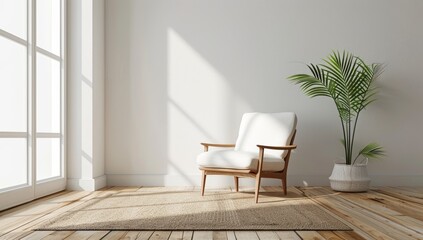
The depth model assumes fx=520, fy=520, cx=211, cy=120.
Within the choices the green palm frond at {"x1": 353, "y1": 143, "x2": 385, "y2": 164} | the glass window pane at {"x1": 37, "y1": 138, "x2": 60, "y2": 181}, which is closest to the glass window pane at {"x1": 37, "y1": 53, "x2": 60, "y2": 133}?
the glass window pane at {"x1": 37, "y1": 138, "x2": 60, "y2": 181}

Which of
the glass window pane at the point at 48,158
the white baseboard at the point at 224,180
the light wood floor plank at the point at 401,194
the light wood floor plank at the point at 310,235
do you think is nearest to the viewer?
the light wood floor plank at the point at 310,235

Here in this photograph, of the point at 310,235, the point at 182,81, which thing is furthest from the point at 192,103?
the point at 310,235

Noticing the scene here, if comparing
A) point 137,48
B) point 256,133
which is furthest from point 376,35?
point 137,48

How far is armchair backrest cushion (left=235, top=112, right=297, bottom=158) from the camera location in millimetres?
5148

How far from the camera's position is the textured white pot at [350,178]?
17.1ft

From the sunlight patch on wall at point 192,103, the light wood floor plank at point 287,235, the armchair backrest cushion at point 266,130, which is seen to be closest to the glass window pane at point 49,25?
the sunlight patch on wall at point 192,103

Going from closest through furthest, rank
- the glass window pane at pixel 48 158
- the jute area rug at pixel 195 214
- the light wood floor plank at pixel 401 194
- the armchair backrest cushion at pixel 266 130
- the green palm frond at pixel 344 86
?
the jute area rug at pixel 195 214
the light wood floor plank at pixel 401 194
the glass window pane at pixel 48 158
the armchair backrest cushion at pixel 266 130
the green palm frond at pixel 344 86

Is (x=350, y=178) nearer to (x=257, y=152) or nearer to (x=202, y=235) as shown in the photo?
(x=257, y=152)

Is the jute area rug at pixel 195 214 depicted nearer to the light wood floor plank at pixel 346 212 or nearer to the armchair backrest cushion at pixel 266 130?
the light wood floor plank at pixel 346 212

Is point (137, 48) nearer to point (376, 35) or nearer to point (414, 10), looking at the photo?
point (376, 35)

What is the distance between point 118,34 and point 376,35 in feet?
9.53

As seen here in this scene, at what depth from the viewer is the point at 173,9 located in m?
5.89

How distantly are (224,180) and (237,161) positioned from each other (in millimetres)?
1156

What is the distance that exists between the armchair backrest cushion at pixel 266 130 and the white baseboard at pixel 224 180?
595 mm
